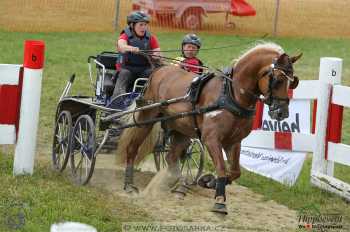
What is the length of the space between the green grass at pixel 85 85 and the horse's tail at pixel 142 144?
2.43 feet

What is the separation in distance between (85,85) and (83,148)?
6.21m

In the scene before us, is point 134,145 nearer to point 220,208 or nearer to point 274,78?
point 220,208

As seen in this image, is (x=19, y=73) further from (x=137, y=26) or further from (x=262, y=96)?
(x=262, y=96)

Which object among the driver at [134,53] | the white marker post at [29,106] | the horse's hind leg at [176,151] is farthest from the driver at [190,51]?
the white marker post at [29,106]

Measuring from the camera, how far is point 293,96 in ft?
32.3

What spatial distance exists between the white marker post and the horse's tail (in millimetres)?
991

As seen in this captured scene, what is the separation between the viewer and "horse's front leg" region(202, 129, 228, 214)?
24.8ft

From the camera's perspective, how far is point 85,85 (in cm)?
1509

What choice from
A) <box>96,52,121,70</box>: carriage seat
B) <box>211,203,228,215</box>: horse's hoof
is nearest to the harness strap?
<box>211,203,228,215</box>: horse's hoof

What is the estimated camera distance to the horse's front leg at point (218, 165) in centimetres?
756

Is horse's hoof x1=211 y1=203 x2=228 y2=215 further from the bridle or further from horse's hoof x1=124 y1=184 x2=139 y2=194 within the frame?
horse's hoof x1=124 y1=184 x2=139 y2=194

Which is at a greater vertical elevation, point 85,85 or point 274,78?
point 274,78

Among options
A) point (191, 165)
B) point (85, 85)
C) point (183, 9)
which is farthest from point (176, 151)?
point (183, 9)

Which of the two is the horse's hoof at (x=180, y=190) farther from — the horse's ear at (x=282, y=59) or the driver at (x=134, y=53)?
the horse's ear at (x=282, y=59)
